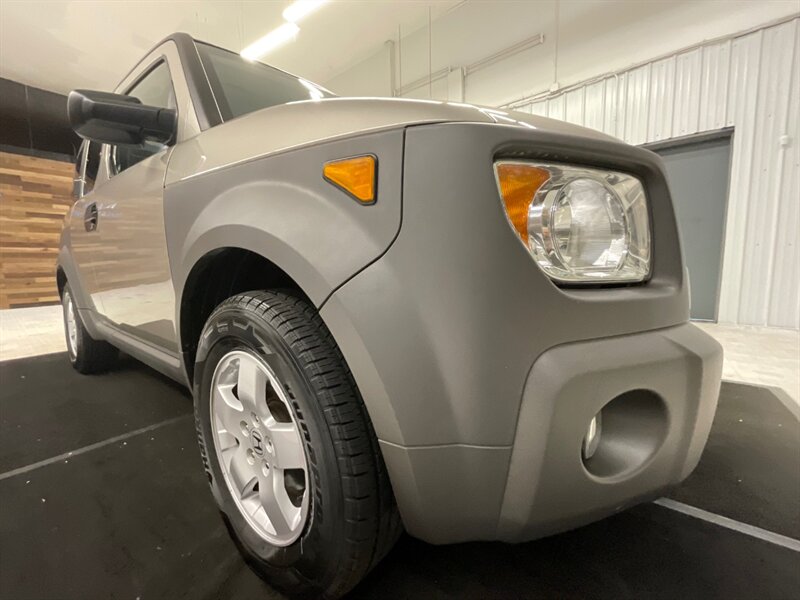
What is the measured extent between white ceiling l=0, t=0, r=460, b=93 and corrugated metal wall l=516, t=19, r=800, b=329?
2781mm

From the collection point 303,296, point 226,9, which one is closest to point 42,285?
point 226,9

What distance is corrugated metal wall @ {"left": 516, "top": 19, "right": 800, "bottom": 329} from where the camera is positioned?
3.55 metres

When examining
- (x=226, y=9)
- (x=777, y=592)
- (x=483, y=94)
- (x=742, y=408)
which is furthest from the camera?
(x=483, y=94)

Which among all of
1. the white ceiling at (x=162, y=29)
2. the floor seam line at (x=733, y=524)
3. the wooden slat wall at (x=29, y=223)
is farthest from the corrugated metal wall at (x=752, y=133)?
the wooden slat wall at (x=29, y=223)

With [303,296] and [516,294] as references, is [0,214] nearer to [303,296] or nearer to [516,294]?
[303,296]

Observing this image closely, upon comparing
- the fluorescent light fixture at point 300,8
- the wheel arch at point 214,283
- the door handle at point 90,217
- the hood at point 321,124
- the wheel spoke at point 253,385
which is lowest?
the wheel spoke at point 253,385

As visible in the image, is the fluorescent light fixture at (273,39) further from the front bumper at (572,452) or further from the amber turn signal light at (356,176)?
the front bumper at (572,452)

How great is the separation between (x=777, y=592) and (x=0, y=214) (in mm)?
9273

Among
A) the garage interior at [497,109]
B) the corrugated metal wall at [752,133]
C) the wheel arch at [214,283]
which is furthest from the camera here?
the corrugated metal wall at [752,133]

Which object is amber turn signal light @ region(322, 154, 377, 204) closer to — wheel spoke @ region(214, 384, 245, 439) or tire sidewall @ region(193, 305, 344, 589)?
tire sidewall @ region(193, 305, 344, 589)

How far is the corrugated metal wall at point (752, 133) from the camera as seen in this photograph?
3.55 meters

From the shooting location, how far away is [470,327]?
0.58m

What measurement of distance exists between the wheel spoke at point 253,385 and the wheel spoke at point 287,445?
0.20 feet

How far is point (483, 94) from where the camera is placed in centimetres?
538
